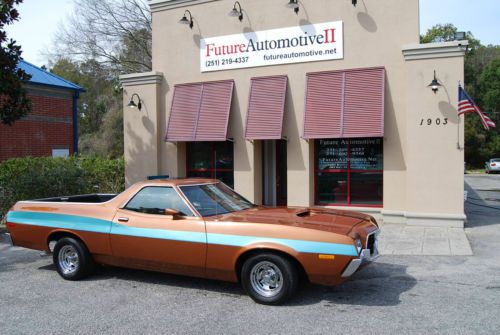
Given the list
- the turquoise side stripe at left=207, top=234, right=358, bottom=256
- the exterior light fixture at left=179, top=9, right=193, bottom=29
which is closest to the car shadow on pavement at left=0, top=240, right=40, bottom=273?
the turquoise side stripe at left=207, top=234, right=358, bottom=256

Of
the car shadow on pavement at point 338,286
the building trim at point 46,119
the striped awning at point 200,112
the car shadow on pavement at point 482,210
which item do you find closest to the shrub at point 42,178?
the striped awning at point 200,112

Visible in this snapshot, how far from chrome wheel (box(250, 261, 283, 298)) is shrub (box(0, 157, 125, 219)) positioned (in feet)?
31.1

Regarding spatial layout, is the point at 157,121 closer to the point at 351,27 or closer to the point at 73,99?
the point at 351,27

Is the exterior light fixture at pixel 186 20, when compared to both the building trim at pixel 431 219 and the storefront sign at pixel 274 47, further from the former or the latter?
the building trim at pixel 431 219

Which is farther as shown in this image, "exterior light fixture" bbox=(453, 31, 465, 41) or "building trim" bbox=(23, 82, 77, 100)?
"building trim" bbox=(23, 82, 77, 100)

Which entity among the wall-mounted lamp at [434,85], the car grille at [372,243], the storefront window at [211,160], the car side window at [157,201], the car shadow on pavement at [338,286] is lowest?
the car shadow on pavement at [338,286]

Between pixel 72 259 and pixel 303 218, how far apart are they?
11.9 ft

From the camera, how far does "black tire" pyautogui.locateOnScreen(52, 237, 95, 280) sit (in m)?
6.79

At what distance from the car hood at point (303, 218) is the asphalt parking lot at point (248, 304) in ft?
3.11

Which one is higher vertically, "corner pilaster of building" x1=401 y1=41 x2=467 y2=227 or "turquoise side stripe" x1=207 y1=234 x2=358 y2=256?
"corner pilaster of building" x1=401 y1=41 x2=467 y2=227

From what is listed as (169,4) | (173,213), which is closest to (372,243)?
(173,213)

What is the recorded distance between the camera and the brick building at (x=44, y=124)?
19.0m

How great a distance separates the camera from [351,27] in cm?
1176

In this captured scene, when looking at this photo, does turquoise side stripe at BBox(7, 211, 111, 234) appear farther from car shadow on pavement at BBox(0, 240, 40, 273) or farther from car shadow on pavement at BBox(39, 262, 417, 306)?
car shadow on pavement at BBox(0, 240, 40, 273)
